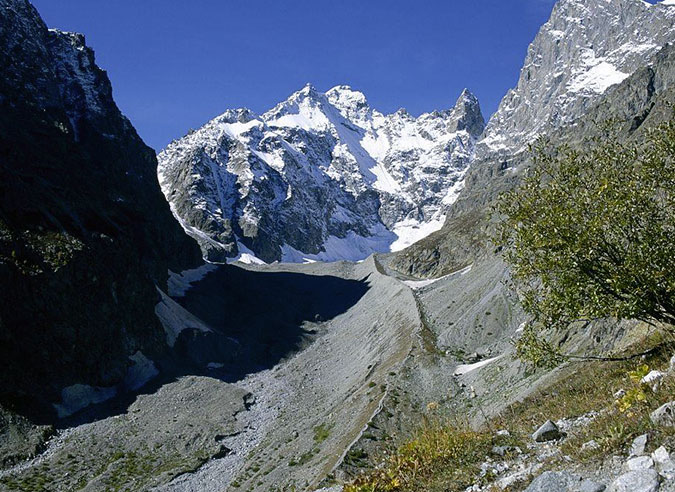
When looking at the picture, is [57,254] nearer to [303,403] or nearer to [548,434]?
[303,403]

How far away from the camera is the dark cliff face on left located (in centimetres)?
6494

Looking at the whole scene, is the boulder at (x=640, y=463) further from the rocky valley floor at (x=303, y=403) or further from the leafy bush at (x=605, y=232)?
the leafy bush at (x=605, y=232)

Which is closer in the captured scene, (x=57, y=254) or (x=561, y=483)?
(x=561, y=483)

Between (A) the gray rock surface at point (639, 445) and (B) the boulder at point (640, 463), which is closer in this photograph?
(B) the boulder at point (640, 463)

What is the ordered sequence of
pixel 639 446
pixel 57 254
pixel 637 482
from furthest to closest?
pixel 57 254 < pixel 639 446 < pixel 637 482

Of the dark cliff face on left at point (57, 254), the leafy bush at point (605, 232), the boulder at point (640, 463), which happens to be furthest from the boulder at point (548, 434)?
the dark cliff face on left at point (57, 254)

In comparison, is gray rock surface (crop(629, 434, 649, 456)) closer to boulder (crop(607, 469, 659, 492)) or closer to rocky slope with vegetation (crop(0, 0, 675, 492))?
rocky slope with vegetation (crop(0, 0, 675, 492))

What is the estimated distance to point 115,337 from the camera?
3083 inches

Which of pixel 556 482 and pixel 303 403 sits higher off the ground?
→ pixel 556 482

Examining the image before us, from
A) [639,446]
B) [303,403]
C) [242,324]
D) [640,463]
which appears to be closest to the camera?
[640,463]

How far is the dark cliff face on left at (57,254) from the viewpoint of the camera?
2557 inches

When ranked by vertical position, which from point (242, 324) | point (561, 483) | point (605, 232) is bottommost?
point (561, 483)

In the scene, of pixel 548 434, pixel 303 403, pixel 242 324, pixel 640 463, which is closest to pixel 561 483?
pixel 640 463

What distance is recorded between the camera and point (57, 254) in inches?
2904
